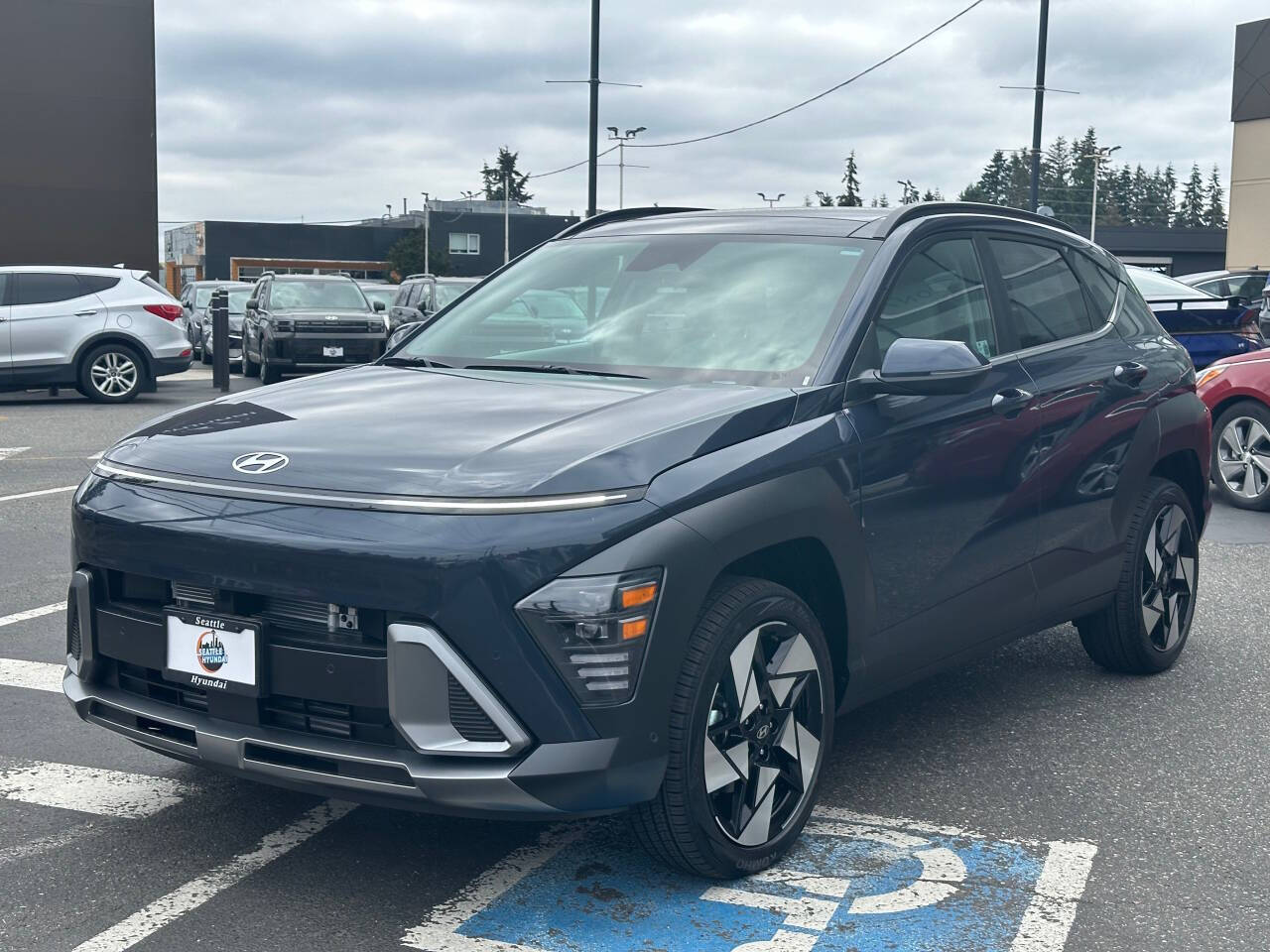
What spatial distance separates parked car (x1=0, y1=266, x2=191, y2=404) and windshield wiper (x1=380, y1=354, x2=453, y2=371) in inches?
566

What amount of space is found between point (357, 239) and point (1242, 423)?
88.7 meters

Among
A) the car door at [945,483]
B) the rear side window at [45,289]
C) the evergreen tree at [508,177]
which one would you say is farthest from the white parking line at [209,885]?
the evergreen tree at [508,177]

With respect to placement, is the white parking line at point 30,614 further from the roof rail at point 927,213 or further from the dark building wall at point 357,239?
the dark building wall at point 357,239

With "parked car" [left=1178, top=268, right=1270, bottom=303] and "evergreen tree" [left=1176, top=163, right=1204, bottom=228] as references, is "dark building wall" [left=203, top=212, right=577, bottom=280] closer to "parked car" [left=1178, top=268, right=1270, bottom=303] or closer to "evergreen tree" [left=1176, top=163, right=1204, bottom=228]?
"parked car" [left=1178, top=268, right=1270, bottom=303]

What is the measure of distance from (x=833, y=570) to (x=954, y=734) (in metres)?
1.40

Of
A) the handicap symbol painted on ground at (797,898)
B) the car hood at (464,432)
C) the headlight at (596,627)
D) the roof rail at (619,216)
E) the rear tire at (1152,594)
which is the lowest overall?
the handicap symbol painted on ground at (797,898)

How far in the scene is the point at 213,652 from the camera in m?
3.51

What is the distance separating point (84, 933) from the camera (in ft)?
11.4

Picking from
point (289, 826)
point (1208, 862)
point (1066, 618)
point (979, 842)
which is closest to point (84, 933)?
point (289, 826)

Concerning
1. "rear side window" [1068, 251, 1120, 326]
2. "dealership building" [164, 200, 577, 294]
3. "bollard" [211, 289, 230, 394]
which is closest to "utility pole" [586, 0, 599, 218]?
"bollard" [211, 289, 230, 394]

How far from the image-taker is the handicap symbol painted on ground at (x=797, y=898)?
3465mm

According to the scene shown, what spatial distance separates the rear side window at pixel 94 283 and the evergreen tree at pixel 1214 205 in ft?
563

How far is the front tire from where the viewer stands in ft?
11.5

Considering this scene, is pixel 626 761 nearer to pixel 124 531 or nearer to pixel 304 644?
pixel 304 644
